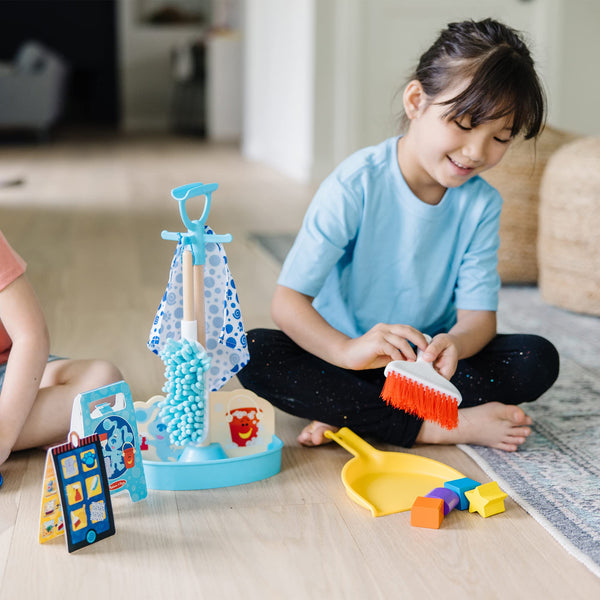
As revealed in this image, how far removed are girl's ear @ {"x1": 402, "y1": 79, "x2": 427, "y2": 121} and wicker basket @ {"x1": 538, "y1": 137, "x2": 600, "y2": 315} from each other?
823 mm

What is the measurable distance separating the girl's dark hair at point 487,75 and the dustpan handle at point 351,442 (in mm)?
404

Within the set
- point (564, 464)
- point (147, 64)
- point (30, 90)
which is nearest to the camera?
point (564, 464)

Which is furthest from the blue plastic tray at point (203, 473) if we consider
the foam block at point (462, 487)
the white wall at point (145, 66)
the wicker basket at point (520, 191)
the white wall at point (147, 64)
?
the white wall at point (145, 66)

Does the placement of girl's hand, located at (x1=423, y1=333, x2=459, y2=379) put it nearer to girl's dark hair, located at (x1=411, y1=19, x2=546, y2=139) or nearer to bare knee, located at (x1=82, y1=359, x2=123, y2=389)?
girl's dark hair, located at (x1=411, y1=19, x2=546, y2=139)

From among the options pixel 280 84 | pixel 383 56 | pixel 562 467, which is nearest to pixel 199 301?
pixel 562 467

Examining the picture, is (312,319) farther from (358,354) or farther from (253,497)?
(253,497)

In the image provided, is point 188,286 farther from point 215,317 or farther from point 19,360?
point 19,360

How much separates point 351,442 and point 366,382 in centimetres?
8

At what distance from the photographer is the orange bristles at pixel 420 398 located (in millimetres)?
910

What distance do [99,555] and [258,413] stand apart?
25 centimetres

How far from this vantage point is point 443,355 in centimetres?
96

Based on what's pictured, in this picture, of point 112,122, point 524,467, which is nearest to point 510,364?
point 524,467

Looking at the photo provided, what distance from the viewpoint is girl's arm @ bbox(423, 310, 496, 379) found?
3.14 feet

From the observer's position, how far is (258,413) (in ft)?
3.26
